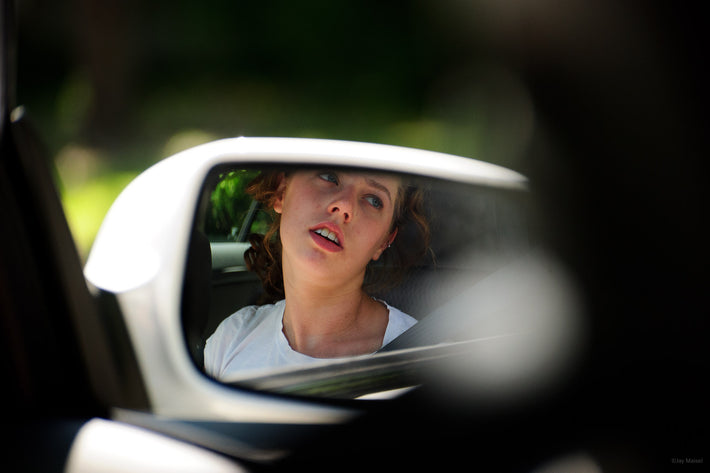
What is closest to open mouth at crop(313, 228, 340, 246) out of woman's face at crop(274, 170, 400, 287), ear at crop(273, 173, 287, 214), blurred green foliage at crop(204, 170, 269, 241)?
woman's face at crop(274, 170, 400, 287)

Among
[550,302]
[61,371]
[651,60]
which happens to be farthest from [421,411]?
[651,60]

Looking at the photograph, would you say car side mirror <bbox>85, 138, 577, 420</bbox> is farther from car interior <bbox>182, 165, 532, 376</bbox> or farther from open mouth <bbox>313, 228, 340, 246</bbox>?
open mouth <bbox>313, 228, 340, 246</bbox>

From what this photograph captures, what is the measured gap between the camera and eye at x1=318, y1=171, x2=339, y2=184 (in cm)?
222

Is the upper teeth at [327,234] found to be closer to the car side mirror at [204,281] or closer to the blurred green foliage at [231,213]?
the car side mirror at [204,281]

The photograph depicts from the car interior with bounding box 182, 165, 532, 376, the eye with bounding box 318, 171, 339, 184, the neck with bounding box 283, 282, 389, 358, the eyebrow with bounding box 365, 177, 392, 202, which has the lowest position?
the neck with bounding box 283, 282, 389, 358

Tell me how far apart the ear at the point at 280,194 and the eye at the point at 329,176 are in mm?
283

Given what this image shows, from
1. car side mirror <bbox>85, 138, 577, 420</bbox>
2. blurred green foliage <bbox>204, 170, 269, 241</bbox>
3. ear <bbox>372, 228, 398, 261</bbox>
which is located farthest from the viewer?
blurred green foliage <bbox>204, 170, 269, 241</bbox>

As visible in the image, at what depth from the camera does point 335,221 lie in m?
2.23

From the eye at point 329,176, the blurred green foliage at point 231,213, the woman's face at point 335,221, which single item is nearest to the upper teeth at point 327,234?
the woman's face at point 335,221

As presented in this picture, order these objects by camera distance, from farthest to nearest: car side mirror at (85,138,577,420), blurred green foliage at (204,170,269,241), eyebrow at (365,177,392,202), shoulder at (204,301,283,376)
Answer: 1. blurred green foliage at (204,170,269,241)
2. shoulder at (204,301,283,376)
3. eyebrow at (365,177,392,202)
4. car side mirror at (85,138,577,420)

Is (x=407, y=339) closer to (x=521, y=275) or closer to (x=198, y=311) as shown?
(x=521, y=275)

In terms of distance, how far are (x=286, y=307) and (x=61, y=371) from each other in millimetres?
1148

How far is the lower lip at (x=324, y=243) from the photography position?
89.4 inches

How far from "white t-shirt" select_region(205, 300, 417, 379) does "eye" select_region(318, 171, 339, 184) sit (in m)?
0.56
